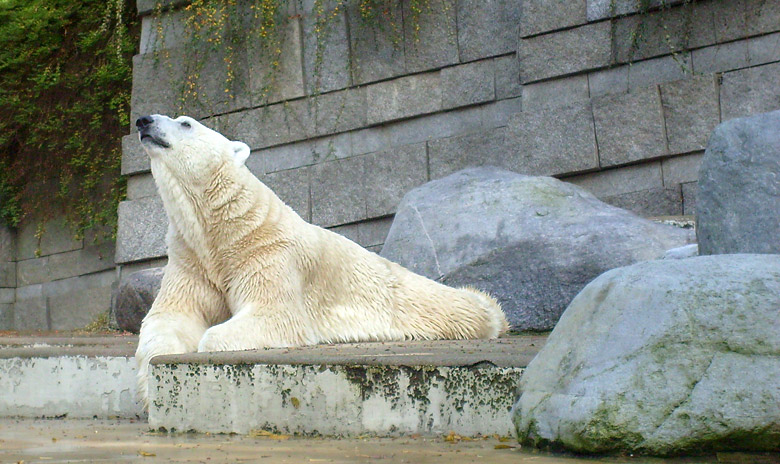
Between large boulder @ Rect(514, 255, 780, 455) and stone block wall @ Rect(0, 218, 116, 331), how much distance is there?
7.79m

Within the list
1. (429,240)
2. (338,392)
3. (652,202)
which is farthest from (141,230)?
(338,392)

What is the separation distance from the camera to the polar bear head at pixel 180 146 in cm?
472

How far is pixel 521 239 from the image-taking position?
6.15 metres

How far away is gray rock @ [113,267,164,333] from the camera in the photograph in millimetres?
7316

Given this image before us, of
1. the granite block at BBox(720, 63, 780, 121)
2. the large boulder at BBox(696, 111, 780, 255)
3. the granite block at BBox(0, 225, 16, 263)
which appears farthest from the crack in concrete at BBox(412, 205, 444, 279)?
the granite block at BBox(0, 225, 16, 263)

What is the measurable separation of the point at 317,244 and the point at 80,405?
1405mm

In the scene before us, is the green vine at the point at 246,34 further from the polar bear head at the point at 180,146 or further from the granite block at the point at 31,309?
the polar bear head at the point at 180,146

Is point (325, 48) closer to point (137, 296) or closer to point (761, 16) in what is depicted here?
point (137, 296)

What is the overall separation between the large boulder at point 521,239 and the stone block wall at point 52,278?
438cm

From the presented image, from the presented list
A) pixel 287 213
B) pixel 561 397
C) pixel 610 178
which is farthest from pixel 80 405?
pixel 610 178

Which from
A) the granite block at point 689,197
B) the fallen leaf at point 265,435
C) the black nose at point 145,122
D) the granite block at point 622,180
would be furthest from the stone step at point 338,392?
the granite block at point 622,180

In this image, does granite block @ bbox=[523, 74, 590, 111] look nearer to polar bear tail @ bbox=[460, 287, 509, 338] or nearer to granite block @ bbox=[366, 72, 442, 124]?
granite block @ bbox=[366, 72, 442, 124]

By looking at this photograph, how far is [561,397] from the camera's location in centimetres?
261

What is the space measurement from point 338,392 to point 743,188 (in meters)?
1.74
